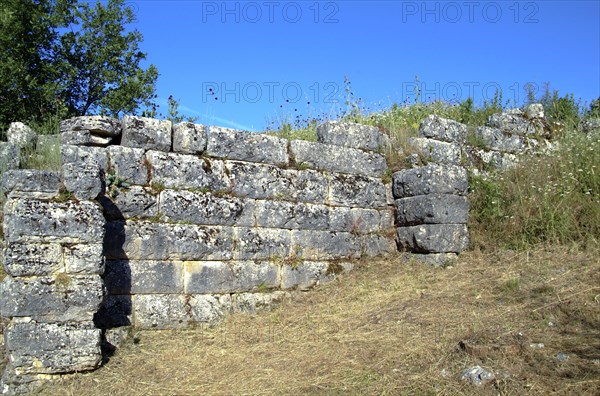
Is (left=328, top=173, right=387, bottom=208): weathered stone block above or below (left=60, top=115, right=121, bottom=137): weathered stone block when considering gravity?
below

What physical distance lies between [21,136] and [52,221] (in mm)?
2965

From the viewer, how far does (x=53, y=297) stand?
5.68 m

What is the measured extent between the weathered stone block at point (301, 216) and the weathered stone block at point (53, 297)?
2549 millimetres

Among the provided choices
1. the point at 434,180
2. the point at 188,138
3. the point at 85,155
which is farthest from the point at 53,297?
the point at 434,180

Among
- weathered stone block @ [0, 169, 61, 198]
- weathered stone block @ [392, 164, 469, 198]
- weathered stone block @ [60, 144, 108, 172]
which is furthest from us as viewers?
weathered stone block @ [392, 164, 469, 198]

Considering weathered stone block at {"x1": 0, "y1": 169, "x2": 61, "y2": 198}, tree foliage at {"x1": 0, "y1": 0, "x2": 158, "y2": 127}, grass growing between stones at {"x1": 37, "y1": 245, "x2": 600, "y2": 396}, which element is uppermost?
tree foliage at {"x1": 0, "y1": 0, "x2": 158, "y2": 127}

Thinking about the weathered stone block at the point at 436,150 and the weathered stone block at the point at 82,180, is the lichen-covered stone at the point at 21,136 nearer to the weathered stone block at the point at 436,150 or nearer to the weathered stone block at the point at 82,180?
the weathered stone block at the point at 82,180

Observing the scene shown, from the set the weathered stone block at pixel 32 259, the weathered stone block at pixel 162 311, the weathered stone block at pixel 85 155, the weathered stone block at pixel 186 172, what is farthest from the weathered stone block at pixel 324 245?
the weathered stone block at pixel 32 259

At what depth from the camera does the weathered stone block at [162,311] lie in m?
6.83

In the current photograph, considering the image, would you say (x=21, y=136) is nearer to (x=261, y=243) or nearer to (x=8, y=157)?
(x=8, y=157)

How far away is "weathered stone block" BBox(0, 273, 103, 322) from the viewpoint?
18.2ft

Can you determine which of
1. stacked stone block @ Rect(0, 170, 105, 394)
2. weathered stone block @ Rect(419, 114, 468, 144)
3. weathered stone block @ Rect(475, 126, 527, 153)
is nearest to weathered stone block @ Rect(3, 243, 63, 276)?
stacked stone block @ Rect(0, 170, 105, 394)

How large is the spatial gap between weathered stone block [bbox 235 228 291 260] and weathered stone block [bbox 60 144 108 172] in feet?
6.10

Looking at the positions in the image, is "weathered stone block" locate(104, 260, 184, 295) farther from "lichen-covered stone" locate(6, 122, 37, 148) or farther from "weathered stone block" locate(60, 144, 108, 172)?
"lichen-covered stone" locate(6, 122, 37, 148)
